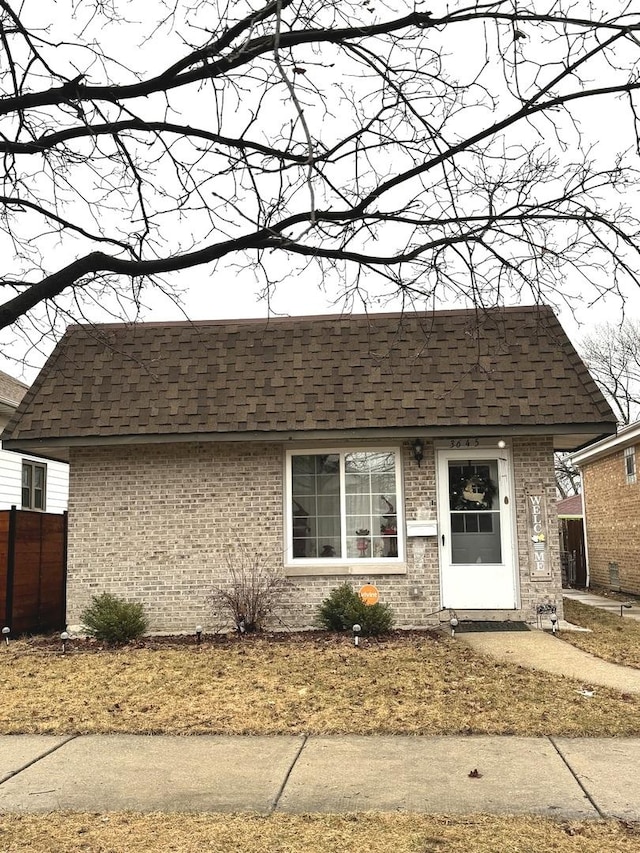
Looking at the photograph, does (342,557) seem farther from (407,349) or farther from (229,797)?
(229,797)

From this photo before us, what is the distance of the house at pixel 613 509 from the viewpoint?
724 inches

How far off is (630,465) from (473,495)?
8036 millimetres

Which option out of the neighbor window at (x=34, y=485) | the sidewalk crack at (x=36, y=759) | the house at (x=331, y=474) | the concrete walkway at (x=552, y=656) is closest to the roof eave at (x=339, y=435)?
the house at (x=331, y=474)

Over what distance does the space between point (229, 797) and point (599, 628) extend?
825 centimetres

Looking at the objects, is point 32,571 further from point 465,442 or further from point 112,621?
point 465,442

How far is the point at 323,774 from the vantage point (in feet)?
18.4

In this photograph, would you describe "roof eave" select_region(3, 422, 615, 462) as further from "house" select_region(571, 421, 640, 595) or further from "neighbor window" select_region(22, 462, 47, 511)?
"house" select_region(571, 421, 640, 595)

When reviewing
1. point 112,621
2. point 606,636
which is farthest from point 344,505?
point 606,636

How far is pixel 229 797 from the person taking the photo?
5164 millimetres

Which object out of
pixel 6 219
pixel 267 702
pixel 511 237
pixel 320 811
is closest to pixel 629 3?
pixel 511 237

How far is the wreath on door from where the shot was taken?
12117 mm

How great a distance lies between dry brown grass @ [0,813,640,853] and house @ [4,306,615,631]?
7.10 m

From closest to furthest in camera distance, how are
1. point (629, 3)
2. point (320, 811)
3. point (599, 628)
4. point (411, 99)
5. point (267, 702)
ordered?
point (629, 3), point (411, 99), point (320, 811), point (267, 702), point (599, 628)

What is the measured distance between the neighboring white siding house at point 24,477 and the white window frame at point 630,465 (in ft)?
40.7
